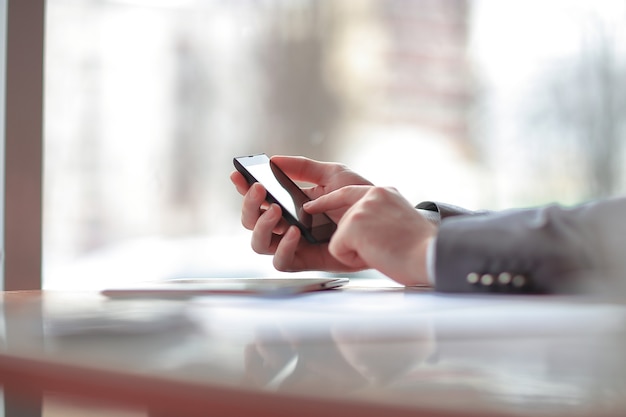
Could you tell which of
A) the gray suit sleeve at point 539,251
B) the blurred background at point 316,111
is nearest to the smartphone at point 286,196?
the gray suit sleeve at point 539,251

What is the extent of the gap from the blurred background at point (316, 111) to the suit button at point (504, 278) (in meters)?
2.77

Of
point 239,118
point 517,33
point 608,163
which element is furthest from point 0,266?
point 608,163

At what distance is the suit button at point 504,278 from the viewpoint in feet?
2.27

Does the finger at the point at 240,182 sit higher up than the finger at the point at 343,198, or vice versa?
the finger at the point at 240,182

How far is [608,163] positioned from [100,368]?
3.48 m

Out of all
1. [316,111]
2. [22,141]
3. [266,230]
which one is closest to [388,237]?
[266,230]

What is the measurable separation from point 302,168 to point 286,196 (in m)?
0.14

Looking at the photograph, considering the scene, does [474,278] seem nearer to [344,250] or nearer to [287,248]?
[344,250]

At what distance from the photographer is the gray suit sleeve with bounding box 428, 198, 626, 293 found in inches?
26.7

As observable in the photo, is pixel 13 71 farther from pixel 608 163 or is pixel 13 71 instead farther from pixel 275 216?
pixel 608 163

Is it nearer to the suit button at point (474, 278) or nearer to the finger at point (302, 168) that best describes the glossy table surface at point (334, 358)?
the suit button at point (474, 278)

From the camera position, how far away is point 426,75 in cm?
346

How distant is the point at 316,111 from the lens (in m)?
3.43

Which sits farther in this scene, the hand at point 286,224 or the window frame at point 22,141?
the window frame at point 22,141
